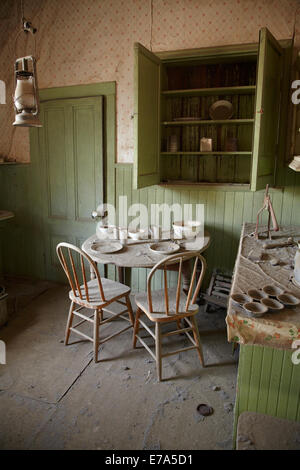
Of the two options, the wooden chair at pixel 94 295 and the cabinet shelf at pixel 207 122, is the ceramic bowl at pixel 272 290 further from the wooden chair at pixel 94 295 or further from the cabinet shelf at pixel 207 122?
the cabinet shelf at pixel 207 122

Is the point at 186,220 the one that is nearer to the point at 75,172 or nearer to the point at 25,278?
the point at 75,172

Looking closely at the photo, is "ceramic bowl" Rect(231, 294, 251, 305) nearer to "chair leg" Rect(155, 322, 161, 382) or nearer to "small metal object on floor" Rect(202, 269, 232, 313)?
"chair leg" Rect(155, 322, 161, 382)

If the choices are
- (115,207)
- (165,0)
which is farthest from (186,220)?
(165,0)

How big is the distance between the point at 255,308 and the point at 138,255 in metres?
1.27

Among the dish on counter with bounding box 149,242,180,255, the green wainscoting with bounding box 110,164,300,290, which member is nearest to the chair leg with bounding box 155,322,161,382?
the dish on counter with bounding box 149,242,180,255

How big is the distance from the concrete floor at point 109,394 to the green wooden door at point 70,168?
124 cm

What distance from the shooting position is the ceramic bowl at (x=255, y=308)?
57.2 inches

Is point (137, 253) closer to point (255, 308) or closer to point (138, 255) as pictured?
point (138, 255)

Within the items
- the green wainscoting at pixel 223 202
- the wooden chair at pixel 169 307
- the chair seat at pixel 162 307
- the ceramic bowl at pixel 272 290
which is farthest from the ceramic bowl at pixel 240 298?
the green wainscoting at pixel 223 202

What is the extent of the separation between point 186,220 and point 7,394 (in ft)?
7.22

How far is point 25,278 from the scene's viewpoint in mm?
4234

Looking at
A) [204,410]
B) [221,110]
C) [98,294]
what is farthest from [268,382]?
[221,110]

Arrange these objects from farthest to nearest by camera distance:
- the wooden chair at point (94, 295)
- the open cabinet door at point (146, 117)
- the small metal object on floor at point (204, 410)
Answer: the open cabinet door at point (146, 117) < the wooden chair at point (94, 295) < the small metal object on floor at point (204, 410)

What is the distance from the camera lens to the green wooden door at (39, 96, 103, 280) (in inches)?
142
